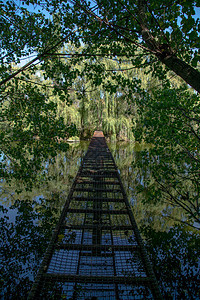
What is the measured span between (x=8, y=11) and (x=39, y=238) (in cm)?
306

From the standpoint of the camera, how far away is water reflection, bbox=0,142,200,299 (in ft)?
6.95

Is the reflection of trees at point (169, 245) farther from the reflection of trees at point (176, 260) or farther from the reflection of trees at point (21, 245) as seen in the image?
the reflection of trees at point (21, 245)

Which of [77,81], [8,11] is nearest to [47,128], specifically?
[8,11]

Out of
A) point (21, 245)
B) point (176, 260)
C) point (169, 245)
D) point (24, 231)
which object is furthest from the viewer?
point (24, 231)

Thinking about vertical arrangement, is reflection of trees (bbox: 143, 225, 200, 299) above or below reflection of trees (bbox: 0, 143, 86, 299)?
below

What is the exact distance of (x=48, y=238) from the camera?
2904 mm

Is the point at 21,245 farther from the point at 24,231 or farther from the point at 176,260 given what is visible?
the point at 176,260

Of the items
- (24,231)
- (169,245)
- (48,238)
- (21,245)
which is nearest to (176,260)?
(169,245)

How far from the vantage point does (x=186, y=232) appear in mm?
3307

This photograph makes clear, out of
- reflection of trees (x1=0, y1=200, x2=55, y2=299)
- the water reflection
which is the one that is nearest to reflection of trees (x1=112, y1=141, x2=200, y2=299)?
the water reflection

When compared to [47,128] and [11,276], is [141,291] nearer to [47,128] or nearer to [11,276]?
[11,276]

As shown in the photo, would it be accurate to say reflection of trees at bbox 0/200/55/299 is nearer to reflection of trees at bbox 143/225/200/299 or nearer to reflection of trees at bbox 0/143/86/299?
reflection of trees at bbox 0/143/86/299

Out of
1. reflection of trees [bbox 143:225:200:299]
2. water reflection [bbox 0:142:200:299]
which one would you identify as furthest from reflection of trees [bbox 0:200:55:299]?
reflection of trees [bbox 143:225:200:299]

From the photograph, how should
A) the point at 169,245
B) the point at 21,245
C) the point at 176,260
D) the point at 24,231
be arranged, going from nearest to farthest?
the point at 176,260 → the point at 21,245 → the point at 169,245 → the point at 24,231
